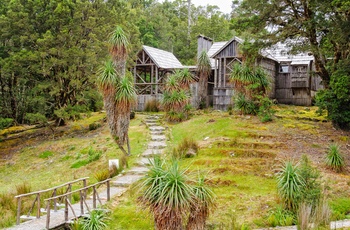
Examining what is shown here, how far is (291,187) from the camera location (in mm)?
9352

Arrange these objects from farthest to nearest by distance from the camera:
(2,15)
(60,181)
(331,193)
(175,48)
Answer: (175,48) → (2,15) → (60,181) → (331,193)

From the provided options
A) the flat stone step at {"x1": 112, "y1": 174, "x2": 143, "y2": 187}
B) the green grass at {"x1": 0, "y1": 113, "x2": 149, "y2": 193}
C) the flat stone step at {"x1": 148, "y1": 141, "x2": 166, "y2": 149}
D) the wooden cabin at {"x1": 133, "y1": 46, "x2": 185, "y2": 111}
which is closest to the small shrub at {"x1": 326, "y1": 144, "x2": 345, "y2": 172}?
the flat stone step at {"x1": 112, "y1": 174, "x2": 143, "y2": 187}

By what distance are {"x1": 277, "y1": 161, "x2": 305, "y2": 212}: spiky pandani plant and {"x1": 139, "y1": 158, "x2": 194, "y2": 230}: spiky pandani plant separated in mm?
3334

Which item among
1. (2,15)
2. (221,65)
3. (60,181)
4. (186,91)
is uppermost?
(2,15)

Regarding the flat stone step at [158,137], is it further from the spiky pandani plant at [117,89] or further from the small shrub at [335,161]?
the small shrub at [335,161]

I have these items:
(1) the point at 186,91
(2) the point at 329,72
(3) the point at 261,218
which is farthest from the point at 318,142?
(1) the point at 186,91

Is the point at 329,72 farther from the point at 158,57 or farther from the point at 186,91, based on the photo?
the point at 158,57

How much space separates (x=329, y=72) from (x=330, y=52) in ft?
3.15

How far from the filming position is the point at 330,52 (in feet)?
59.3

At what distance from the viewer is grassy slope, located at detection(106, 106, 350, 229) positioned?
9656mm

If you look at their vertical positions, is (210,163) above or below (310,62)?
below

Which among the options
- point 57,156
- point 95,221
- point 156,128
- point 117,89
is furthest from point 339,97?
point 57,156

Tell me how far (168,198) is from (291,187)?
3831 mm

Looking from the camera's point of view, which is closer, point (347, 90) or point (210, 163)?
point (210, 163)
